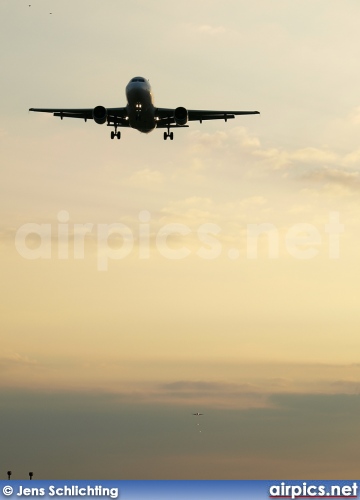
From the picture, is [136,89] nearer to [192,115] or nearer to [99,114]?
[99,114]

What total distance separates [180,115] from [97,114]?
846 centimetres

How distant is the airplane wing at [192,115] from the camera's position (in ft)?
356

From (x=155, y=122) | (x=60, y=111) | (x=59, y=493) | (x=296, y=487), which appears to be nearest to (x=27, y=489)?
(x=59, y=493)

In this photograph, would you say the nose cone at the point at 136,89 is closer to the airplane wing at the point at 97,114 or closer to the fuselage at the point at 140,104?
the fuselage at the point at 140,104

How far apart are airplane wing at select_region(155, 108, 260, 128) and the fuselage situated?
3193 mm

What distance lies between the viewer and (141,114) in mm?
103312

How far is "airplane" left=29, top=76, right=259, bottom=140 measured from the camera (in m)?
A: 103

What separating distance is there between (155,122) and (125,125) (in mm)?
6329

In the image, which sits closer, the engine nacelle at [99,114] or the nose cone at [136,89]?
the nose cone at [136,89]

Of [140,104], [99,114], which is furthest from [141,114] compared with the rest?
[99,114]

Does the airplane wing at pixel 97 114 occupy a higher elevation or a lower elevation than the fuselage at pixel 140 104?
higher

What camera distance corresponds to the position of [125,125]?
112m

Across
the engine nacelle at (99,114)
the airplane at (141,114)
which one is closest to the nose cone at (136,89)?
the airplane at (141,114)

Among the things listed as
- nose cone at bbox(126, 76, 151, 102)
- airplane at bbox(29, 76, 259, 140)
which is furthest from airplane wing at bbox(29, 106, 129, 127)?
nose cone at bbox(126, 76, 151, 102)
